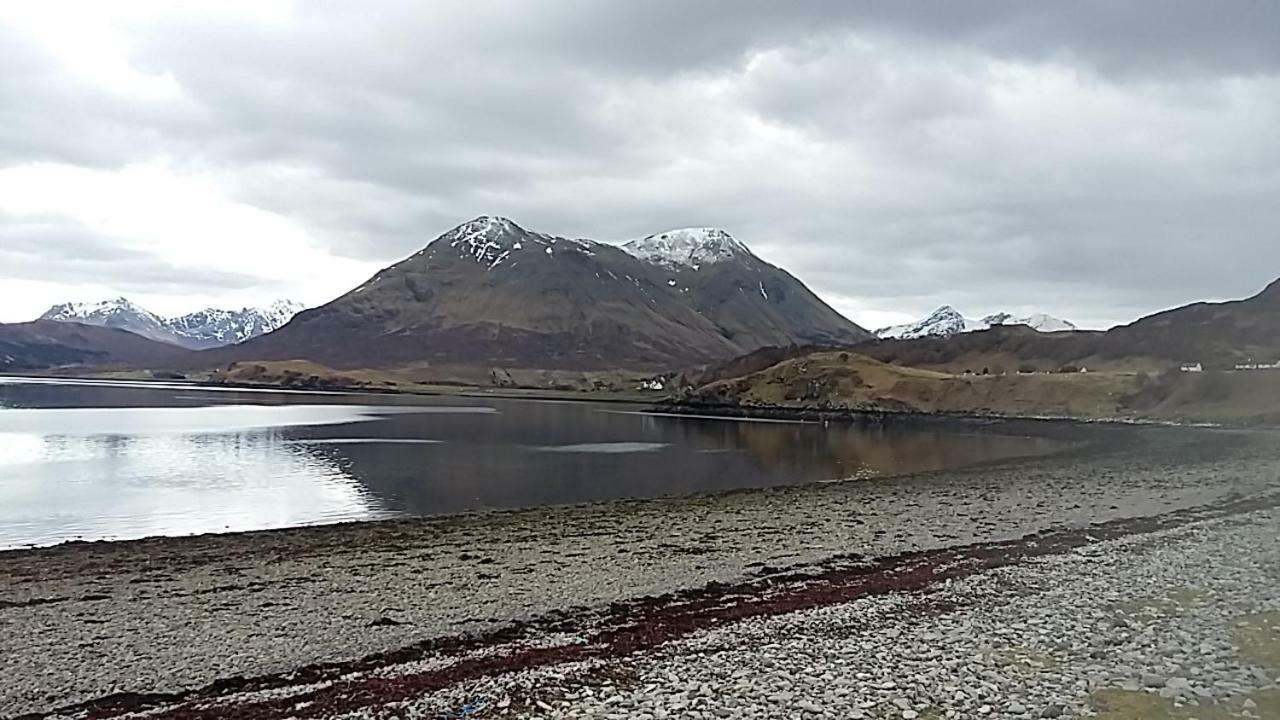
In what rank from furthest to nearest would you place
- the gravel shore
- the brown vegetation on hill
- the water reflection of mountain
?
the brown vegetation on hill, the water reflection of mountain, the gravel shore

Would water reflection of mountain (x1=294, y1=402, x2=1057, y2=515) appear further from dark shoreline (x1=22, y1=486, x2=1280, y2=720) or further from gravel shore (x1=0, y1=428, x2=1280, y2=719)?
dark shoreline (x1=22, y1=486, x2=1280, y2=720)

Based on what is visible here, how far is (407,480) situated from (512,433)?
128ft

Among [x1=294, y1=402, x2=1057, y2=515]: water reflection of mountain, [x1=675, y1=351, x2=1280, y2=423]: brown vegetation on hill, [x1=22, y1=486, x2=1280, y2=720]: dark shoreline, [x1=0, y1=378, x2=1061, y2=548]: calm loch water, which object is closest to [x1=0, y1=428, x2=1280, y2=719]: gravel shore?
[x1=22, y1=486, x2=1280, y2=720]: dark shoreline

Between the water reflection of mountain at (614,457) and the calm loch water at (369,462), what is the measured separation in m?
0.16

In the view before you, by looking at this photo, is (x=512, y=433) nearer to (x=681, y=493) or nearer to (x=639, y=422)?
(x=639, y=422)

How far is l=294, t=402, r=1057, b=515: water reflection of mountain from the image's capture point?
151 ft

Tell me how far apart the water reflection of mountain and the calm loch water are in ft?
0.54

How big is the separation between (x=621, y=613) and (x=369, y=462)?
42225 mm

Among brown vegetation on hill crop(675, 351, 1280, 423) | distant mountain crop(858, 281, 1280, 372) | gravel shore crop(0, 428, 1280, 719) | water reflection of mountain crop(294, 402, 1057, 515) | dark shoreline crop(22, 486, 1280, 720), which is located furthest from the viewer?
distant mountain crop(858, 281, 1280, 372)

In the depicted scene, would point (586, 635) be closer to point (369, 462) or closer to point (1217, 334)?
point (369, 462)

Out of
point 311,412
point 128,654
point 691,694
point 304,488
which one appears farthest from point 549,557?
point 311,412

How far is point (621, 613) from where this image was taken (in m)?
19.0

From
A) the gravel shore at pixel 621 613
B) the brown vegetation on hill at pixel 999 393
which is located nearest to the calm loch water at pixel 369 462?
the gravel shore at pixel 621 613

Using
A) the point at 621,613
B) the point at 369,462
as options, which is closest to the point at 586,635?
the point at 621,613
